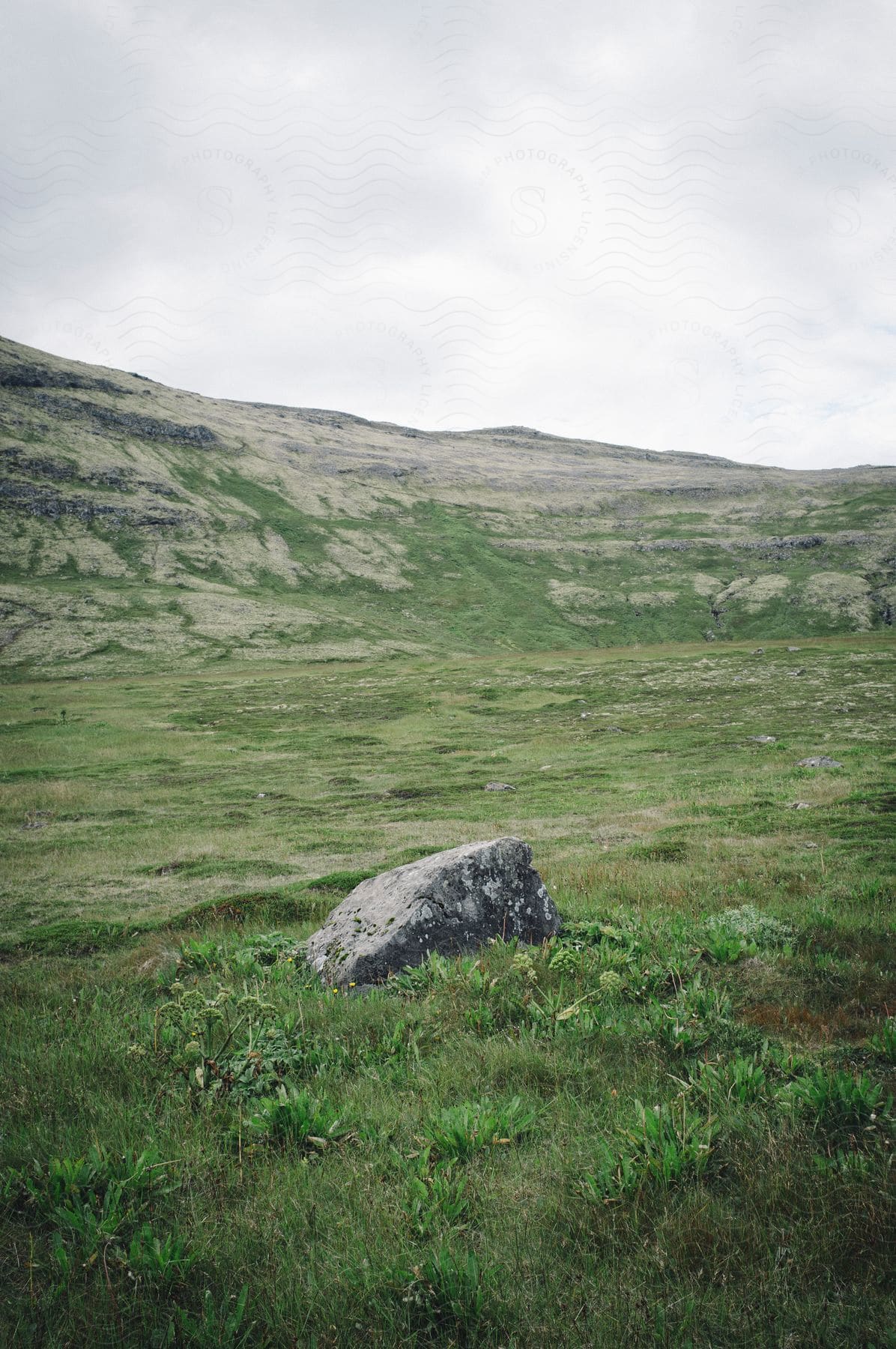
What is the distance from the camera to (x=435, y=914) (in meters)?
9.43

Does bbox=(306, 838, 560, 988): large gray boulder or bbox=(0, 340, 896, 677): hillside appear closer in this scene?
bbox=(306, 838, 560, 988): large gray boulder

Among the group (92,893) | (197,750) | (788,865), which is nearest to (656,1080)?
(788,865)

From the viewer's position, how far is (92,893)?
1819 cm

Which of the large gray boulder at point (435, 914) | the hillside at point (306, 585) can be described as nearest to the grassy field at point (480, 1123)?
the large gray boulder at point (435, 914)

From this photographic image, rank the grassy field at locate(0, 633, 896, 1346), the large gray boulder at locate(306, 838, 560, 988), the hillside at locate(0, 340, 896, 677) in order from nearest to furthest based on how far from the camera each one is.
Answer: the grassy field at locate(0, 633, 896, 1346) → the large gray boulder at locate(306, 838, 560, 988) → the hillside at locate(0, 340, 896, 677)

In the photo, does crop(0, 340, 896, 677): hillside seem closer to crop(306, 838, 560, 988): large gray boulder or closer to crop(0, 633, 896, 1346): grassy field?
crop(0, 633, 896, 1346): grassy field

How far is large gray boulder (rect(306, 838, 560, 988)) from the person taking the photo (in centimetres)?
884

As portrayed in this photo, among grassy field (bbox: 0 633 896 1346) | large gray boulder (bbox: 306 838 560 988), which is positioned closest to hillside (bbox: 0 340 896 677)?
grassy field (bbox: 0 633 896 1346)

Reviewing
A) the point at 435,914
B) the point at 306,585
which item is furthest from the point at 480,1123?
the point at 306,585

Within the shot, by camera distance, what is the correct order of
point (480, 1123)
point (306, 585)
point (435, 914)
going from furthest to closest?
point (306, 585), point (435, 914), point (480, 1123)

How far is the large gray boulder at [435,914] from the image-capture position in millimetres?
8836

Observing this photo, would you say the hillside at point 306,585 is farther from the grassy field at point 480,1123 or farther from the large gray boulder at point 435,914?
the large gray boulder at point 435,914

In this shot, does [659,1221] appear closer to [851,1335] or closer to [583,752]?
[851,1335]

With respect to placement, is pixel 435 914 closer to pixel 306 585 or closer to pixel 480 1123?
pixel 480 1123
